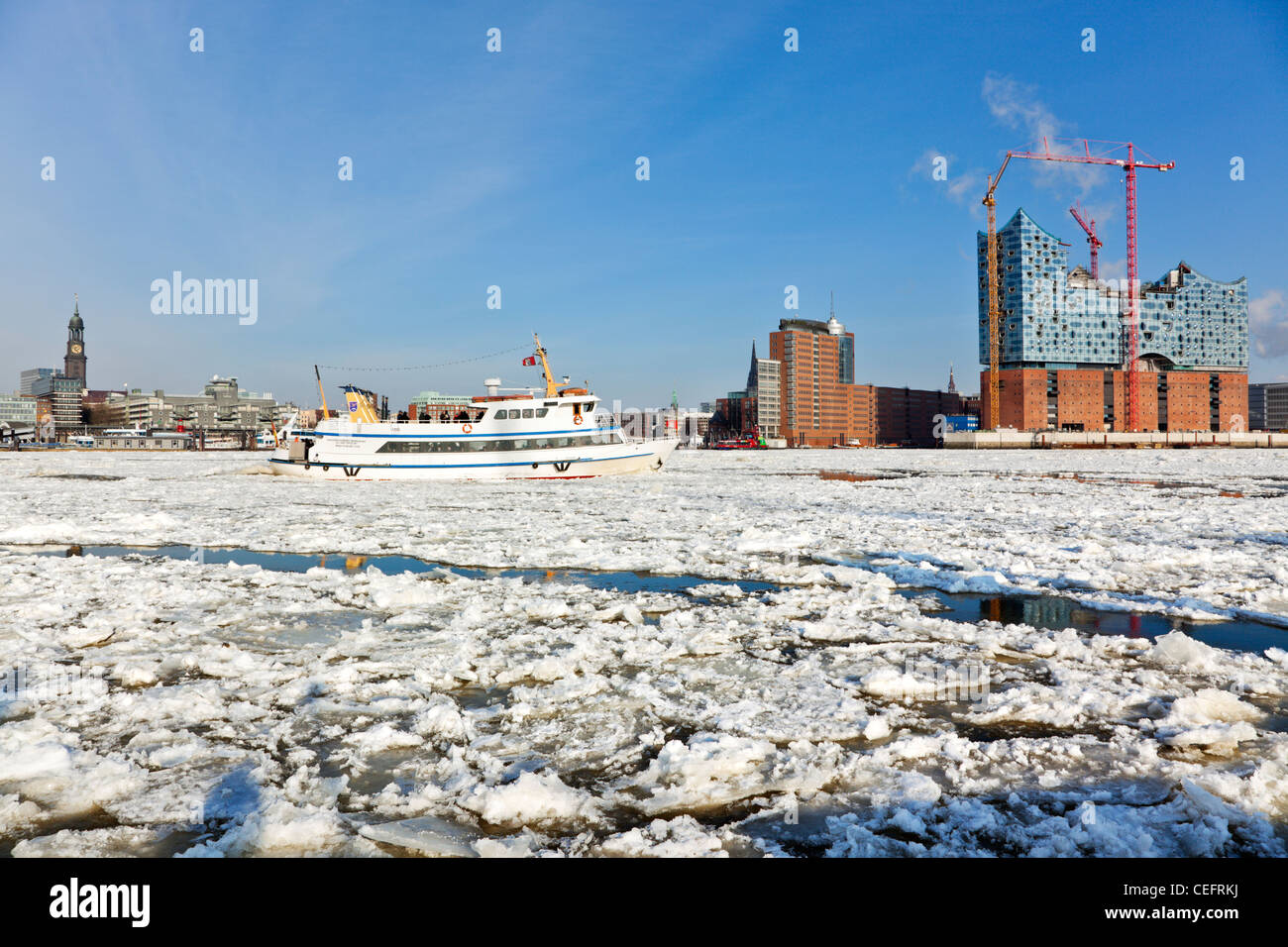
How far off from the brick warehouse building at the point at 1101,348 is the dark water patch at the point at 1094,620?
18973 cm

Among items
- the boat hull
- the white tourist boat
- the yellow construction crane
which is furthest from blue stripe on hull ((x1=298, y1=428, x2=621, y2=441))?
the yellow construction crane

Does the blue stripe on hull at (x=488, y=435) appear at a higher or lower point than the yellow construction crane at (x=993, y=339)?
lower

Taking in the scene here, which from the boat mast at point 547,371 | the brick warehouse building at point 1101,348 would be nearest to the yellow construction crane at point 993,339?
the brick warehouse building at point 1101,348

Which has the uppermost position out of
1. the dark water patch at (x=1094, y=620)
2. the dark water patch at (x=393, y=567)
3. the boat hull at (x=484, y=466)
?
the boat hull at (x=484, y=466)

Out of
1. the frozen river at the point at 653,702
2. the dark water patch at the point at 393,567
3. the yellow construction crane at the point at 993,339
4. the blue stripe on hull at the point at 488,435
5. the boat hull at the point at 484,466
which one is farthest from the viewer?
the yellow construction crane at the point at 993,339

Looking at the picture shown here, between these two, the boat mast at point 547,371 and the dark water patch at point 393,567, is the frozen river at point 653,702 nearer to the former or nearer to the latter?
the dark water patch at point 393,567

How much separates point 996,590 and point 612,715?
6.47 m

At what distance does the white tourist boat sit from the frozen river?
28.8m

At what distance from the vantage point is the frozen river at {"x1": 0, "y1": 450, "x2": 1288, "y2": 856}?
3527 mm

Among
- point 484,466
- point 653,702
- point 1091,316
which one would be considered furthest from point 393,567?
point 1091,316

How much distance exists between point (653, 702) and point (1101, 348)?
231839 mm

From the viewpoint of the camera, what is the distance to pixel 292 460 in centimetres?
4569

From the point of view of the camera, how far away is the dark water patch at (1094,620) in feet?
22.8
